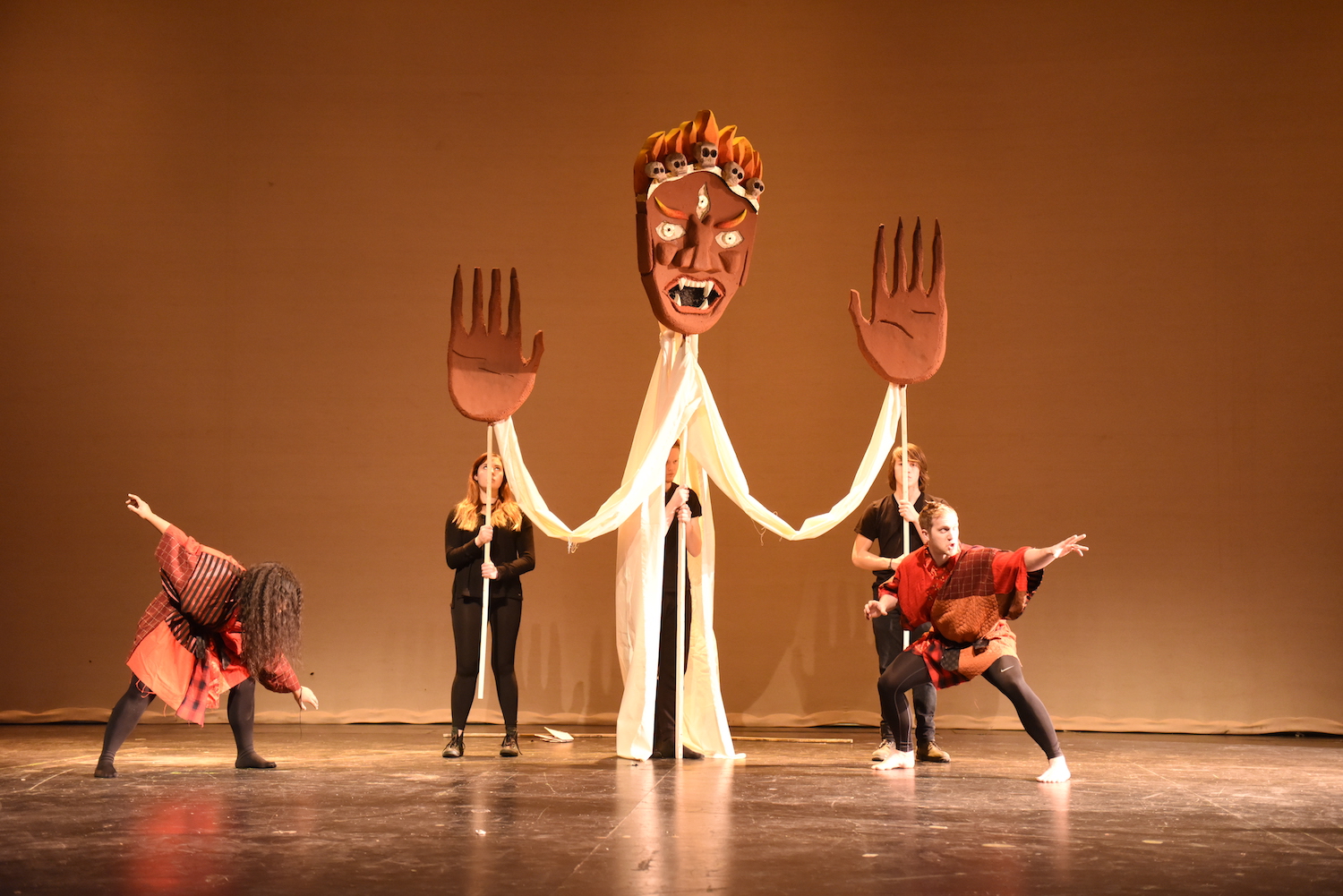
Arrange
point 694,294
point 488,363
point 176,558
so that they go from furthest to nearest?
1. point 488,363
2. point 694,294
3. point 176,558

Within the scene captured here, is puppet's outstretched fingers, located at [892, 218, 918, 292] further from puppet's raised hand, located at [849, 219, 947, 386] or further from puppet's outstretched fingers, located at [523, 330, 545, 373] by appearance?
puppet's outstretched fingers, located at [523, 330, 545, 373]

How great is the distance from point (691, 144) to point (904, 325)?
44.2 inches

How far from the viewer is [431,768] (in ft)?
14.6

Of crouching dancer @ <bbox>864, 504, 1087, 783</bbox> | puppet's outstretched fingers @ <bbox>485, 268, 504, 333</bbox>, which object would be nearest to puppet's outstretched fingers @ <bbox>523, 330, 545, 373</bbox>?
puppet's outstretched fingers @ <bbox>485, 268, 504, 333</bbox>

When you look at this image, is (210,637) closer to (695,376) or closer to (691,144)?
(695,376)

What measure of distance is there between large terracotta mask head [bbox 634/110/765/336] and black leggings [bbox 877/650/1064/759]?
1543mm

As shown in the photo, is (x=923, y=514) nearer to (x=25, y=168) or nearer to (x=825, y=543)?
(x=825, y=543)

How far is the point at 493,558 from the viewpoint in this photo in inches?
198

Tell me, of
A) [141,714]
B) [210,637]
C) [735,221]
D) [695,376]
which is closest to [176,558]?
[210,637]

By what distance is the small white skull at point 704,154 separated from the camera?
15.6 feet

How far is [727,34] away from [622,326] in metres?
1.66

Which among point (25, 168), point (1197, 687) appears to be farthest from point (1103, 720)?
point (25, 168)

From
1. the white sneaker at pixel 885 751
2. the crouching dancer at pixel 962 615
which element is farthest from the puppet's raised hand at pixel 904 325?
the white sneaker at pixel 885 751

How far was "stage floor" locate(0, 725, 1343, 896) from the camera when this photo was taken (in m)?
2.57
